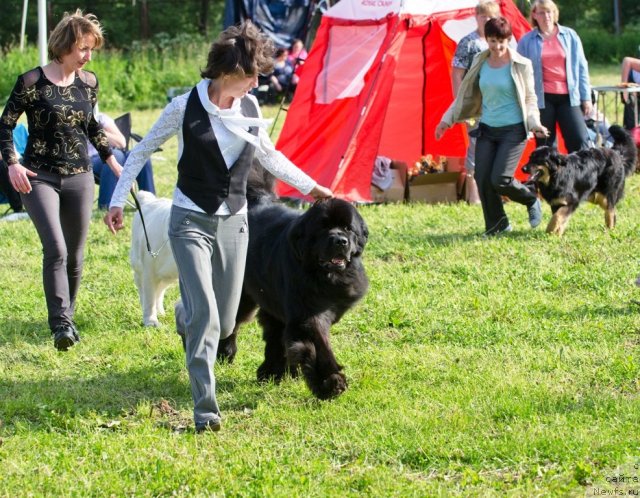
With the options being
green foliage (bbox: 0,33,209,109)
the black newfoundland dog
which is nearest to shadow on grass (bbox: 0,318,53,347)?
the black newfoundland dog

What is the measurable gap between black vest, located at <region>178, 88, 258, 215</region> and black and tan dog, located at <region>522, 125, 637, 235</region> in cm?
485

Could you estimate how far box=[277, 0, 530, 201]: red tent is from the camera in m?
10.4

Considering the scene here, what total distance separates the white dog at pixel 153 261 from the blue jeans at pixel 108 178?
4.23 m

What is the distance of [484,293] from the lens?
6.86m

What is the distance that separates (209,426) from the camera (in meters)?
4.40

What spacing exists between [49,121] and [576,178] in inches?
194

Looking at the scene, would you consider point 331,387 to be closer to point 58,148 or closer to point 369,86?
point 58,148

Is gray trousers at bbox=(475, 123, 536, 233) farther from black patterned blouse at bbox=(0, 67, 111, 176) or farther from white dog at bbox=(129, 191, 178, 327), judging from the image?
black patterned blouse at bbox=(0, 67, 111, 176)

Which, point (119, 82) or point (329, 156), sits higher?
point (329, 156)

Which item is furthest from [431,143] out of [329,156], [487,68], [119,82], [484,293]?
[119,82]

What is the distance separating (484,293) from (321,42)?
5146mm

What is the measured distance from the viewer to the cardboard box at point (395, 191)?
10.6 metres

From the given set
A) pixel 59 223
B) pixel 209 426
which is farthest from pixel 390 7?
pixel 209 426

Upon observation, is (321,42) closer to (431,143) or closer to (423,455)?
(431,143)
